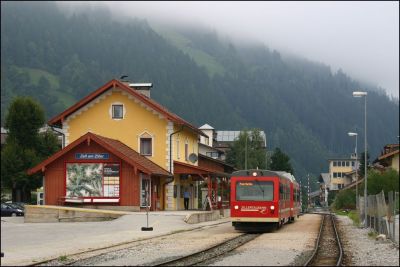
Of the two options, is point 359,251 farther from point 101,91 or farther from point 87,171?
point 101,91

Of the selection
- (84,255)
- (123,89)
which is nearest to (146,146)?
(123,89)

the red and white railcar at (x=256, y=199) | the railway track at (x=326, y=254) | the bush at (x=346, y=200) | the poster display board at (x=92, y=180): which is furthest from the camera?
the bush at (x=346, y=200)

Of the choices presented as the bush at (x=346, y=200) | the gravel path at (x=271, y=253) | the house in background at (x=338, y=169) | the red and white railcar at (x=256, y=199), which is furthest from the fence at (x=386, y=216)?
the house in background at (x=338, y=169)

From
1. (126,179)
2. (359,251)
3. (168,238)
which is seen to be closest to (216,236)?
(168,238)

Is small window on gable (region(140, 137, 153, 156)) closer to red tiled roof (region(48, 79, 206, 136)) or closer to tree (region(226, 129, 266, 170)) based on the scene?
red tiled roof (region(48, 79, 206, 136))

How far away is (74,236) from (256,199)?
8.35 meters

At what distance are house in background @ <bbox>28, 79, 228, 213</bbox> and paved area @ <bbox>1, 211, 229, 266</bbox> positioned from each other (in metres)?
4.93

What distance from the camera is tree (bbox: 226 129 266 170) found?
359 ft

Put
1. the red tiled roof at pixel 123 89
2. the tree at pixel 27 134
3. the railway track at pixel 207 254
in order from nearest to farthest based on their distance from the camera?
the railway track at pixel 207 254
the red tiled roof at pixel 123 89
the tree at pixel 27 134

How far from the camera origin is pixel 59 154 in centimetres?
4062

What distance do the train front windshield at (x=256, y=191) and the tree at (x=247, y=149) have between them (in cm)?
7743

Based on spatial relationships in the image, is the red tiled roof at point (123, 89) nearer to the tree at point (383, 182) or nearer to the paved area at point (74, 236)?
the paved area at point (74, 236)

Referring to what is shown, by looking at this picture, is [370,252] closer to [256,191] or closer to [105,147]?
[256,191]

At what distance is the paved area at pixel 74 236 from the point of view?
1911 centimetres
